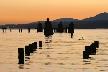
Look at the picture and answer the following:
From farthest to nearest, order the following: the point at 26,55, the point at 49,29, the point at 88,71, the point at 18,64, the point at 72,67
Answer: the point at 49,29 → the point at 26,55 → the point at 18,64 → the point at 72,67 → the point at 88,71

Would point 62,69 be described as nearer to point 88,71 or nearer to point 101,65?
point 88,71

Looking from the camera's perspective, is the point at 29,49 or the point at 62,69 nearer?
the point at 62,69

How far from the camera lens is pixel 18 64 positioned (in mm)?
31031

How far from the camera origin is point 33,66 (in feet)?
97.9

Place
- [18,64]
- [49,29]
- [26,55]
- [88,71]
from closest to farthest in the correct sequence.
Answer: [88,71], [18,64], [26,55], [49,29]

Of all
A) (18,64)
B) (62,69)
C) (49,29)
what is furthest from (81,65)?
(49,29)

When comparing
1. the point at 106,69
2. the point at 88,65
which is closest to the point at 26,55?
the point at 88,65

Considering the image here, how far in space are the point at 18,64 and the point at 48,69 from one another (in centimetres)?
436

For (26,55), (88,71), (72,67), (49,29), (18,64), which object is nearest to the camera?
(88,71)

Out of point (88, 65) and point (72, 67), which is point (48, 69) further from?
point (88, 65)

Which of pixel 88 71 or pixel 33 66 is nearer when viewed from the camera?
pixel 88 71

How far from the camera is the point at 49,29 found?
377ft

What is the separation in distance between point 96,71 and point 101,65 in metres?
3.70

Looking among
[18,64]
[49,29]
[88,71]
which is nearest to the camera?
[88,71]
